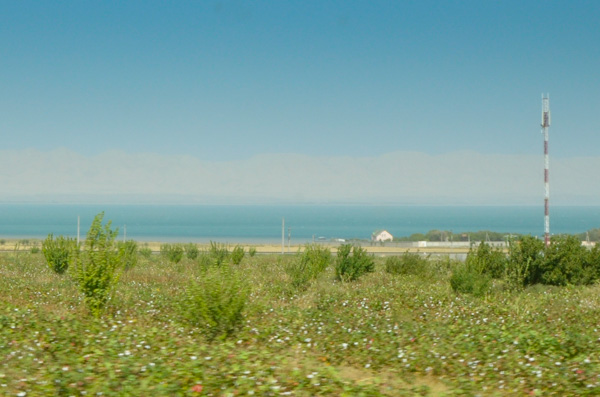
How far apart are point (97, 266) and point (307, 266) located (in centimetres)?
1088

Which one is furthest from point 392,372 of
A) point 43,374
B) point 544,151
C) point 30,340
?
point 544,151

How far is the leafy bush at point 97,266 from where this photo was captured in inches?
478

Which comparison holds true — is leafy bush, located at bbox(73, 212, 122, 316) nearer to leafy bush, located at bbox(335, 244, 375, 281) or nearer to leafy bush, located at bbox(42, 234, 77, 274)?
leafy bush, located at bbox(42, 234, 77, 274)

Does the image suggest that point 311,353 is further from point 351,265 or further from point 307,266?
point 351,265

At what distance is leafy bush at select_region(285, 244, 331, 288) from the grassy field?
6.88 m

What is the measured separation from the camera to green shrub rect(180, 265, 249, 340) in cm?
959

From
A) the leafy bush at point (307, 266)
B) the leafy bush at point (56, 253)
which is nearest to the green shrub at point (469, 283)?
the leafy bush at point (307, 266)

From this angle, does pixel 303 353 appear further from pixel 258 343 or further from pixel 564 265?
pixel 564 265

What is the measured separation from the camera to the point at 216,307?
9.59 m

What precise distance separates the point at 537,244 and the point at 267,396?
18582 mm

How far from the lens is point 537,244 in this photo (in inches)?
867

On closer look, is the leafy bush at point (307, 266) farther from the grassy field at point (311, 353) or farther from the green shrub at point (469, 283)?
the grassy field at point (311, 353)

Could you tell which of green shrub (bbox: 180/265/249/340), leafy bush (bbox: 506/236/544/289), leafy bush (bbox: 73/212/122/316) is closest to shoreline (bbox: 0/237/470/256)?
leafy bush (bbox: 506/236/544/289)

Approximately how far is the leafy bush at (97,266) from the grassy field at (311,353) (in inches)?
17.0
